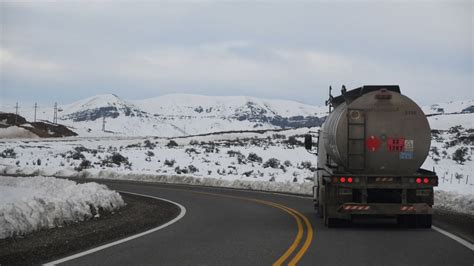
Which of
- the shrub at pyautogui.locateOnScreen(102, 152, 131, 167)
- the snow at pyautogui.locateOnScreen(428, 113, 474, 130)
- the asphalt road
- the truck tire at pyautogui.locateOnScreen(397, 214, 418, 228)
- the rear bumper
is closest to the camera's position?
the asphalt road

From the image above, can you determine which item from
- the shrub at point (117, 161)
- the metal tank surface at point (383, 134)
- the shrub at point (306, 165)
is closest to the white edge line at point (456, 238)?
the metal tank surface at point (383, 134)

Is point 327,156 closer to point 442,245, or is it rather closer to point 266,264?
point 442,245

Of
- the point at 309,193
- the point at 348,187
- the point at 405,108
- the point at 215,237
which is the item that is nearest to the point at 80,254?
the point at 215,237

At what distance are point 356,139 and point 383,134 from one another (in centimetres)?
65

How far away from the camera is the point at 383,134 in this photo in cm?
1388

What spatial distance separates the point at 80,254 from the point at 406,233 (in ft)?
24.1

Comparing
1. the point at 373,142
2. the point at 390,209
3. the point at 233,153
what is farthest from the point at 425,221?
the point at 233,153

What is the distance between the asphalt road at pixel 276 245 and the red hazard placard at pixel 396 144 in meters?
1.94

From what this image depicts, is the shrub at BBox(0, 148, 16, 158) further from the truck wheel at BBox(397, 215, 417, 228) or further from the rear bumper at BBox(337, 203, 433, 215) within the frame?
the rear bumper at BBox(337, 203, 433, 215)

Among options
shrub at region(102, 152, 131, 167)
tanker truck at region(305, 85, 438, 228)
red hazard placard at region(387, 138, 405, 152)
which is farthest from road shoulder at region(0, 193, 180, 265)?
shrub at region(102, 152, 131, 167)

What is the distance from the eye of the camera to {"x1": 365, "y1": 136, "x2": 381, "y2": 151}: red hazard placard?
1389 centimetres

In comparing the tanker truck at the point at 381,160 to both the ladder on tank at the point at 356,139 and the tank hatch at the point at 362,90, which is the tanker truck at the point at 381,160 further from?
the tank hatch at the point at 362,90

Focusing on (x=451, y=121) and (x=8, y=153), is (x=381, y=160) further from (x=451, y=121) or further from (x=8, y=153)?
(x=451, y=121)

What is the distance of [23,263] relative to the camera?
9.26 metres
